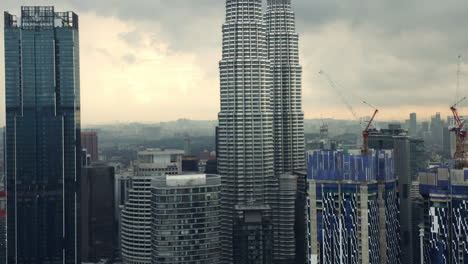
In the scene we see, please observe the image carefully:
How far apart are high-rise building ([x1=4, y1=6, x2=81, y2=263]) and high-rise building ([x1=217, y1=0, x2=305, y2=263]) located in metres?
16.5

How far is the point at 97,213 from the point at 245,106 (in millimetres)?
22421

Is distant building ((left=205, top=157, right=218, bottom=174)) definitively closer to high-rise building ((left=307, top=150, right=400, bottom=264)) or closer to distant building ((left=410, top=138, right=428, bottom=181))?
distant building ((left=410, top=138, right=428, bottom=181))

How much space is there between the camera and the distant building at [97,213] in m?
79.6

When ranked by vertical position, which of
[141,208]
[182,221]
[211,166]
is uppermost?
[211,166]

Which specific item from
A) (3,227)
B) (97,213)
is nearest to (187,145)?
(97,213)

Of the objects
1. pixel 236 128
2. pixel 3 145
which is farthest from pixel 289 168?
pixel 3 145

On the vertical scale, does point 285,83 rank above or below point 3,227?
above

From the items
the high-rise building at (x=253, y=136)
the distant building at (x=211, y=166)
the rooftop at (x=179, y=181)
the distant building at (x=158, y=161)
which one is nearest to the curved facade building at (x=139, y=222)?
the distant building at (x=158, y=161)

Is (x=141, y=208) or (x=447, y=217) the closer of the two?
(x=447, y=217)

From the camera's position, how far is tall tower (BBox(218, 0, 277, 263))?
76.9 m

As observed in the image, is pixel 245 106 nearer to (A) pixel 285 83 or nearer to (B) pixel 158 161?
(A) pixel 285 83

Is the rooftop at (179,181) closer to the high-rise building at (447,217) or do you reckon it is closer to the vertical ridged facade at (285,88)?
the vertical ridged facade at (285,88)

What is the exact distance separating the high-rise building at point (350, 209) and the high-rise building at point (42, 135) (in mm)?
28637

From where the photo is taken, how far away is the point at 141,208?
68.5 m
